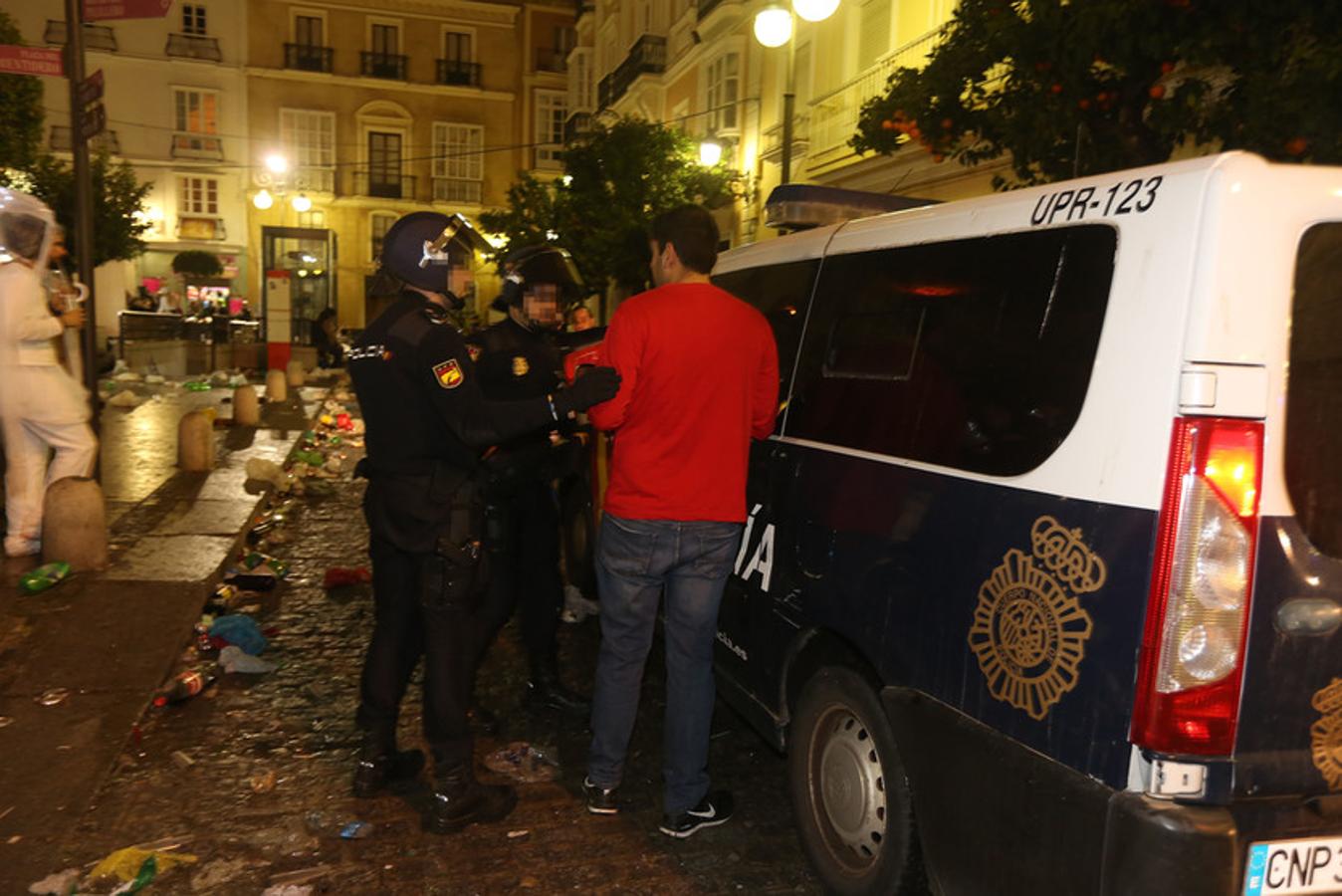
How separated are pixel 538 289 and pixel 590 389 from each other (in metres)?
1.37

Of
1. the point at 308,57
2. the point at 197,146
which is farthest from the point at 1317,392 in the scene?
the point at 308,57

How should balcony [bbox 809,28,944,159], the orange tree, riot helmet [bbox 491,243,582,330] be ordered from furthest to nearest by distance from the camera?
balcony [bbox 809,28,944,159], the orange tree, riot helmet [bbox 491,243,582,330]

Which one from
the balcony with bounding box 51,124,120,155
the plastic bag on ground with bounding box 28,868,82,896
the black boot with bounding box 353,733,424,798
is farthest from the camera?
the balcony with bounding box 51,124,120,155

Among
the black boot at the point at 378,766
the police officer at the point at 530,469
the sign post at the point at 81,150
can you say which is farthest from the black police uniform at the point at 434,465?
the sign post at the point at 81,150

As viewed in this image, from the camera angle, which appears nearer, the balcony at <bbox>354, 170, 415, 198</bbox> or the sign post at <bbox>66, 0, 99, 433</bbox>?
the sign post at <bbox>66, 0, 99, 433</bbox>

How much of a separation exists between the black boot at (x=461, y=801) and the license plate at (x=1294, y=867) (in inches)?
95.8

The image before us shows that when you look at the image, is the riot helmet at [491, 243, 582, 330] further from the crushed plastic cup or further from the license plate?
the license plate

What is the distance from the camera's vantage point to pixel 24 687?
4.58 m

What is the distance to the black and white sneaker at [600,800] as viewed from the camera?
12.2ft

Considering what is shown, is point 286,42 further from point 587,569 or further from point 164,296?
point 587,569

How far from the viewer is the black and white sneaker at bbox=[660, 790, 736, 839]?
3590 millimetres

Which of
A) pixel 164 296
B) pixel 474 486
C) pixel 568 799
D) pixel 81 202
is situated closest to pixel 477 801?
pixel 568 799

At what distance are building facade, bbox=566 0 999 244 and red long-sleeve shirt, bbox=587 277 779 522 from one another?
8.64 m

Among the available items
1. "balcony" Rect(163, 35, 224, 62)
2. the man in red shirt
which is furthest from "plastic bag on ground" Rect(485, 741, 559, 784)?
"balcony" Rect(163, 35, 224, 62)
